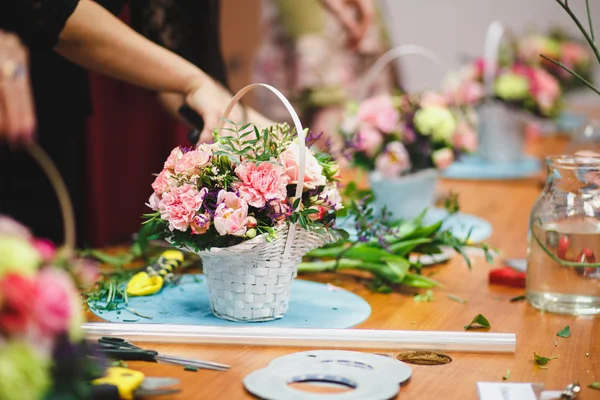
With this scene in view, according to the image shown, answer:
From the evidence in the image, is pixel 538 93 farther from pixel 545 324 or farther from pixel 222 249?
pixel 222 249

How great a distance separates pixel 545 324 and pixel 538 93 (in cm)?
179

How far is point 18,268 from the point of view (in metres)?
0.66

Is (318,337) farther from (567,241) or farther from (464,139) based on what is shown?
(464,139)

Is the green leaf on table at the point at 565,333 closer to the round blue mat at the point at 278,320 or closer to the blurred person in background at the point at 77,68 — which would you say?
the round blue mat at the point at 278,320

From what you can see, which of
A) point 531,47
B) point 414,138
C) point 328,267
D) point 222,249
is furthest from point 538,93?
point 222,249

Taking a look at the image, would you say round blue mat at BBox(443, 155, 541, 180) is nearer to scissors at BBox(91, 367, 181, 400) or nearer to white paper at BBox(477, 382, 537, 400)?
white paper at BBox(477, 382, 537, 400)

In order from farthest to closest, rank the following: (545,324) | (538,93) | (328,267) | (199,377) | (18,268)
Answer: (538,93), (328,267), (545,324), (199,377), (18,268)

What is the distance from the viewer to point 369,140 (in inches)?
79.4

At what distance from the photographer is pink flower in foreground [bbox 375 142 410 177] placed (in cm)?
199

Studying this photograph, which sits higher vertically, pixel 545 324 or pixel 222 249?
pixel 222 249

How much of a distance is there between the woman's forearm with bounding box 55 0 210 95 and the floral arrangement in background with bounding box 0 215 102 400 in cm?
80

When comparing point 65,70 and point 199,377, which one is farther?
point 65,70

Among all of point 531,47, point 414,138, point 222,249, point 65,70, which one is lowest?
point 222,249

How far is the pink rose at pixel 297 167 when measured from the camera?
1137 millimetres
